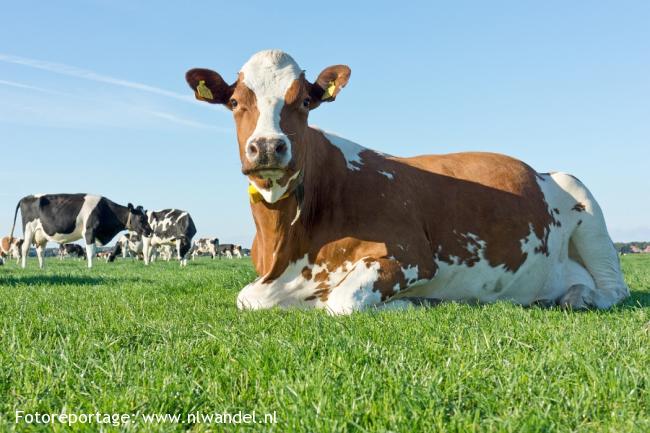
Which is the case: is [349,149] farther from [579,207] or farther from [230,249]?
[230,249]

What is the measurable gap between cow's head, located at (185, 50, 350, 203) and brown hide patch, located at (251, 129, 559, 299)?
11.6 inches

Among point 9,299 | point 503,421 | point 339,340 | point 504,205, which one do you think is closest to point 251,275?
point 9,299

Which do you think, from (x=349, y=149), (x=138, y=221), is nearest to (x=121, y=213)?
(x=138, y=221)

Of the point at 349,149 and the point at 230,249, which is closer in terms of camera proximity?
the point at 349,149

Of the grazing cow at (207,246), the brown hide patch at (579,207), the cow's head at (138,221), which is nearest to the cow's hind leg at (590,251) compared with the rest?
the brown hide patch at (579,207)

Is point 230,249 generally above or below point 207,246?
below

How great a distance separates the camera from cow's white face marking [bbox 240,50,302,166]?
5.62 metres

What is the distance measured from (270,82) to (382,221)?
5.87 feet

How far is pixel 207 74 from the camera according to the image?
6289 mm

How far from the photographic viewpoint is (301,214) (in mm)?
6172

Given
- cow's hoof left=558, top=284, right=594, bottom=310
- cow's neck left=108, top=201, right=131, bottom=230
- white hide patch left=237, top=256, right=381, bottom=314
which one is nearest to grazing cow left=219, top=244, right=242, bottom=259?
cow's neck left=108, top=201, right=131, bottom=230

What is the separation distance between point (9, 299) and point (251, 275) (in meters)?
3.81

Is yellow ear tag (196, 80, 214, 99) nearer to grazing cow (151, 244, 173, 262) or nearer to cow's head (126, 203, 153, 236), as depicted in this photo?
cow's head (126, 203, 153, 236)

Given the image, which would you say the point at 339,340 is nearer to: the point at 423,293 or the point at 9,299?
the point at 423,293
